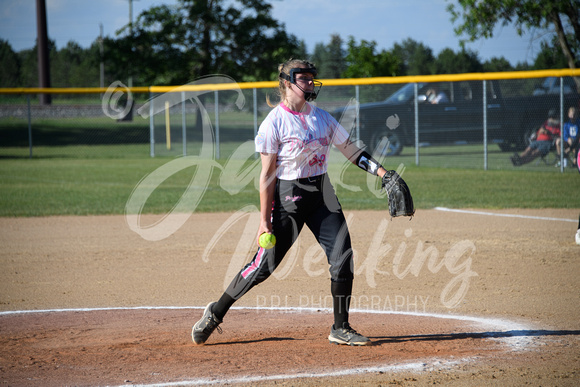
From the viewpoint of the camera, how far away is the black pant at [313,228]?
4309mm

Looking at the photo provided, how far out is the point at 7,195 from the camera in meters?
14.1

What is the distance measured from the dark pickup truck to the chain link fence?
1.1 inches

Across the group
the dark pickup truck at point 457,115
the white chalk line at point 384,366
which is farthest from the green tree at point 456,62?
the white chalk line at point 384,366

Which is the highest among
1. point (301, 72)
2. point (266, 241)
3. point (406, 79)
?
point (406, 79)

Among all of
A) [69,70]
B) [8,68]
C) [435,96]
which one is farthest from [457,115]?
[69,70]

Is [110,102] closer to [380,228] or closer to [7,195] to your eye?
[7,195]

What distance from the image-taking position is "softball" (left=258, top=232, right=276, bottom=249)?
420cm

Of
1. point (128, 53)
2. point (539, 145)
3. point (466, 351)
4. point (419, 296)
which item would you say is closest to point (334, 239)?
point (466, 351)

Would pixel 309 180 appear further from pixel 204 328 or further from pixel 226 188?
pixel 226 188

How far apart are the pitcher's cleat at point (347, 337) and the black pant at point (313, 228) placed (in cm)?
6

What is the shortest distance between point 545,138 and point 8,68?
32.8 meters

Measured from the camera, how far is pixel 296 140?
13.8 ft

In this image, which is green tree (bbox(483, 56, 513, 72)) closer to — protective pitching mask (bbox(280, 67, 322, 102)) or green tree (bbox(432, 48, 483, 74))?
green tree (bbox(432, 48, 483, 74))

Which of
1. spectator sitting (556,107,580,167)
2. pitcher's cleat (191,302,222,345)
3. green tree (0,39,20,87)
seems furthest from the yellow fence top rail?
green tree (0,39,20,87)
